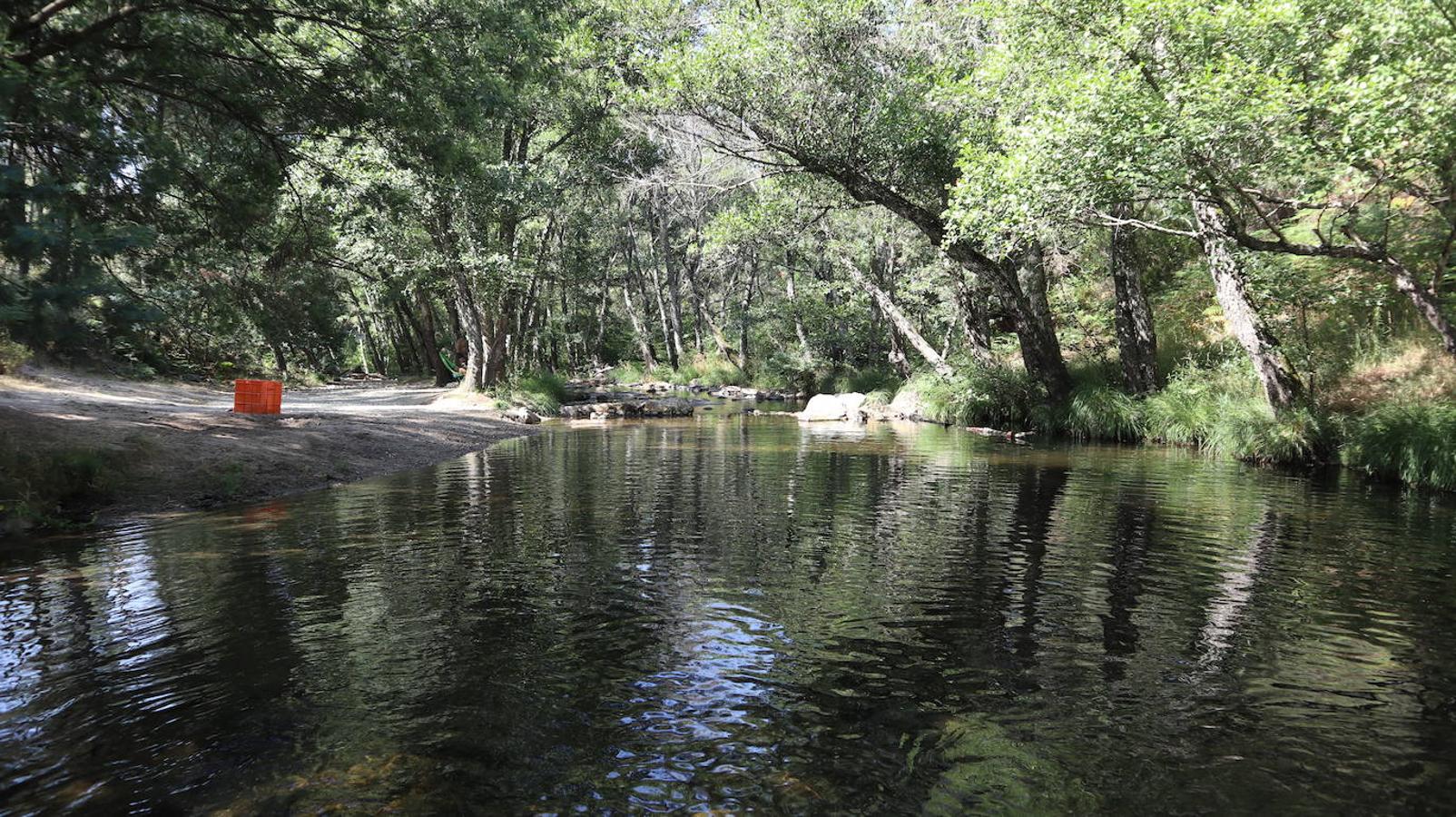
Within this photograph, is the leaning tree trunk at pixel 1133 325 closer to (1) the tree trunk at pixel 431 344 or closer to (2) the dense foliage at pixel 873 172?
(2) the dense foliage at pixel 873 172

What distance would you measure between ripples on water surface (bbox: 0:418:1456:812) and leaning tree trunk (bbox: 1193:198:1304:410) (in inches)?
216

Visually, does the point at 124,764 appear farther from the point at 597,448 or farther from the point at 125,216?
the point at 597,448

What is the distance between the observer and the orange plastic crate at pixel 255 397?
1534cm

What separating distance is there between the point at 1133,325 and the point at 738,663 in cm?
1772

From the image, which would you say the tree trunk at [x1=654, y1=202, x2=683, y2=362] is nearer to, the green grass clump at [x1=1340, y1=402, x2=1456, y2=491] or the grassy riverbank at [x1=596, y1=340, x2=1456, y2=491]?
the grassy riverbank at [x1=596, y1=340, x2=1456, y2=491]

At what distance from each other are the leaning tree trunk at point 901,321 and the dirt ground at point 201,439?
1421 cm

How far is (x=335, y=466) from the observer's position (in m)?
13.2

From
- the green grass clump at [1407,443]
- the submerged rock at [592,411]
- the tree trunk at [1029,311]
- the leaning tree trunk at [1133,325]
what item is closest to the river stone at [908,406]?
the tree trunk at [1029,311]

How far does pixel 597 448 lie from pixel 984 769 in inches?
566

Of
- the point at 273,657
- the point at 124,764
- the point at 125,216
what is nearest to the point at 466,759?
the point at 124,764

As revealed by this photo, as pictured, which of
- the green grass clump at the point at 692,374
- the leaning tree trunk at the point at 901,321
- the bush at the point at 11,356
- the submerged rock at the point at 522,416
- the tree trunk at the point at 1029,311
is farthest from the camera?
the green grass clump at the point at 692,374

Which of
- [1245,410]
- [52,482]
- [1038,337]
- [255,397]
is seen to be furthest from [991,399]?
[52,482]

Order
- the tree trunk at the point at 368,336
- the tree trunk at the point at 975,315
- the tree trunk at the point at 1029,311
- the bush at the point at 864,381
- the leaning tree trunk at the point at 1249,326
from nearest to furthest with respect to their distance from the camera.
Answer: the leaning tree trunk at the point at 1249,326 < the tree trunk at the point at 1029,311 < the tree trunk at the point at 975,315 < the bush at the point at 864,381 < the tree trunk at the point at 368,336

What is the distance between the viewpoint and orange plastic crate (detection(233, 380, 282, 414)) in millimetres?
15336
